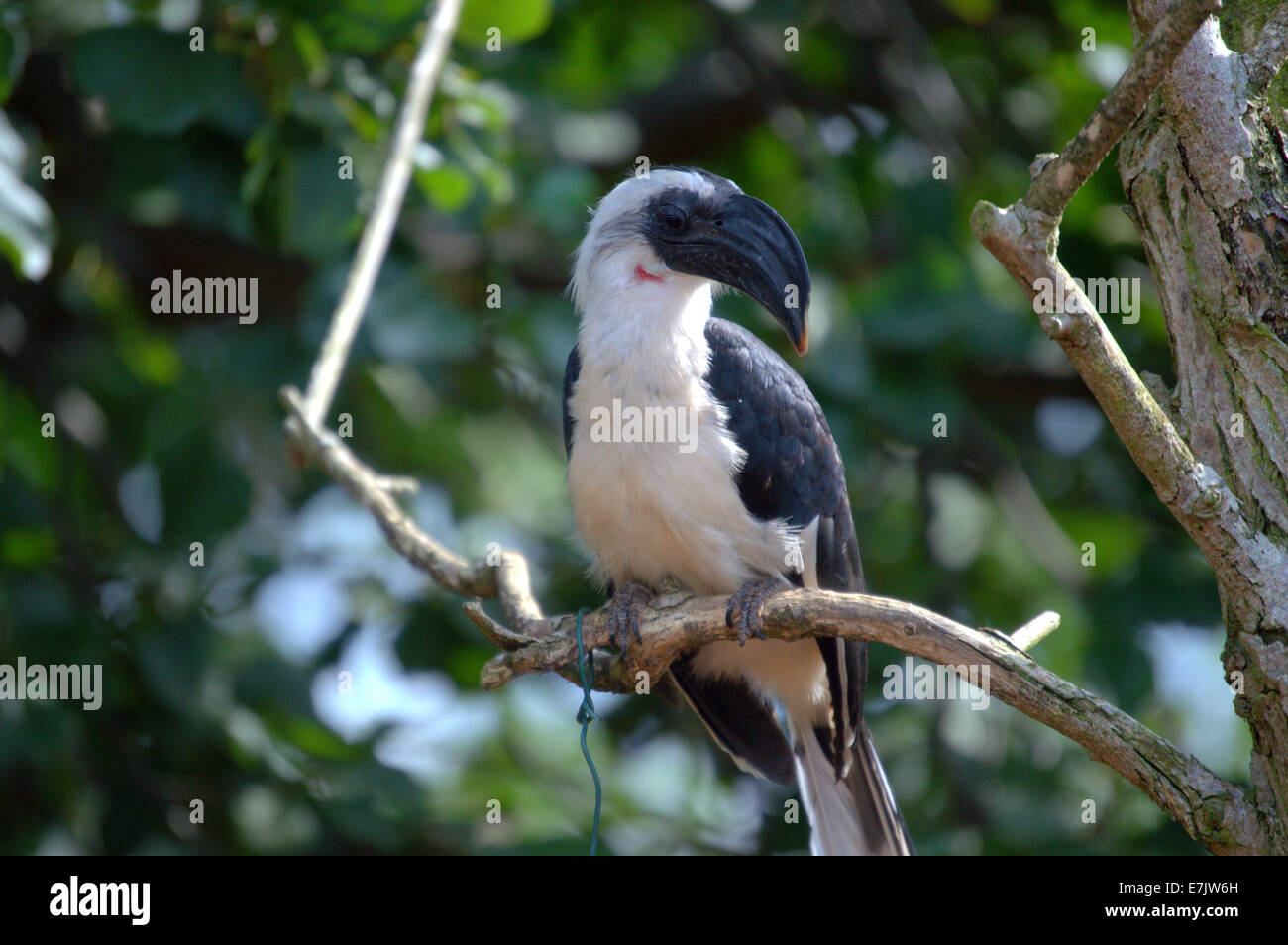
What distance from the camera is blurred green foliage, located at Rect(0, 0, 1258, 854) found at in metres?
4.86

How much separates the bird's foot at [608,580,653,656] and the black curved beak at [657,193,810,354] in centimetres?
85

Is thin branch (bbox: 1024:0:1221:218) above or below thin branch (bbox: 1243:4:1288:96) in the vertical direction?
below

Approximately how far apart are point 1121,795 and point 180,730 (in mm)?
4266

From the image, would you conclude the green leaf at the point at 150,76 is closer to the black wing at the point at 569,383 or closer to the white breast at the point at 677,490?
the black wing at the point at 569,383

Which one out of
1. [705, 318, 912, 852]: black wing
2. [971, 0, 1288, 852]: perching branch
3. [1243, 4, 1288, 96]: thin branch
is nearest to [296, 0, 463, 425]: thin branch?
[705, 318, 912, 852]: black wing

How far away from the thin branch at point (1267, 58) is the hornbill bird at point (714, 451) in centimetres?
123

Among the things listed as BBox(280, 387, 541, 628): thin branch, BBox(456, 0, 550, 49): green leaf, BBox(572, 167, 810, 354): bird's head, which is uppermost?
BBox(456, 0, 550, 49): green leaf

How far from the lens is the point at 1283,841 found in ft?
7.96

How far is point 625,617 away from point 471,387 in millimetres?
3015

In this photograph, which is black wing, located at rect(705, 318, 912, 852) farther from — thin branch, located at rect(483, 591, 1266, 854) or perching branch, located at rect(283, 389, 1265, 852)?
thin branch, located at rect(483, 591, 1266, 854)

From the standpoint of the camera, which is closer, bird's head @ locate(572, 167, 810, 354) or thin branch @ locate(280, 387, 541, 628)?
bird's head @ locate(572, 167, 810, 354)

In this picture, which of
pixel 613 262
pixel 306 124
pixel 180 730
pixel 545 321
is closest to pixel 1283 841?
pixel 613 262
